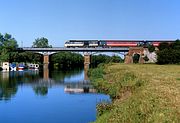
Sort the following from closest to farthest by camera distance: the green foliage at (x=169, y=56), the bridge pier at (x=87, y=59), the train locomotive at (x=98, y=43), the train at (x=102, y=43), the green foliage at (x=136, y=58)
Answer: the green foliage at (x=169, y=56), the green foliage at (x=136, y=58), the train at (x=102, y=43), the train locomotive at (x=98, y=43), the bridge pier at (x=87, y=59)

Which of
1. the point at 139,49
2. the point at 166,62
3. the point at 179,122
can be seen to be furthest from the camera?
the point at 139,49

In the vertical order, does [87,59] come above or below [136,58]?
below

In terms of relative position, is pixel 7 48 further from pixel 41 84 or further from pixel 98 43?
pixel 41 84

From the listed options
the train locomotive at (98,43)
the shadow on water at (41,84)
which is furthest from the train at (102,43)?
the shadow on water at (41,84)

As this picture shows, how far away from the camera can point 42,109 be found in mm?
31797

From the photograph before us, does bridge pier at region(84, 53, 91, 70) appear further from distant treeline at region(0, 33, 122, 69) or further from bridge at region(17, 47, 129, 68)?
distant treeline at region(0, 33, 122, 69)

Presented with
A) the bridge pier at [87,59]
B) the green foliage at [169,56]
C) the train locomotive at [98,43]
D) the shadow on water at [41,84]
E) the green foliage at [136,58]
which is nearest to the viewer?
the shadow on water at [41,84]

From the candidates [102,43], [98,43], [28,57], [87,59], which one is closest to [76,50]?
[87,59]

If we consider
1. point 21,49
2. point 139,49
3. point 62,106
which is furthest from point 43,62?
point 62,106

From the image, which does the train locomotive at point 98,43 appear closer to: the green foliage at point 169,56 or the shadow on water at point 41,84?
the green foliage at point 169,56

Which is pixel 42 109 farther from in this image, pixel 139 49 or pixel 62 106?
pixel 139 49

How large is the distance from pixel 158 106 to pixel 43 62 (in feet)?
402

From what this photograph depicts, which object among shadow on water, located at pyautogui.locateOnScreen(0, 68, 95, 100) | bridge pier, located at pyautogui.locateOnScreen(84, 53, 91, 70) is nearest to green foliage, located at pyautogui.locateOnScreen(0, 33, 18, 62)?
bridge pier, located at pyautogui.locateOnScreen(84, 53, 91, 70)

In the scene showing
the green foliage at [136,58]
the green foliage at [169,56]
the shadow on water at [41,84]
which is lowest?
Answer: the shadow on water at [41,84]
